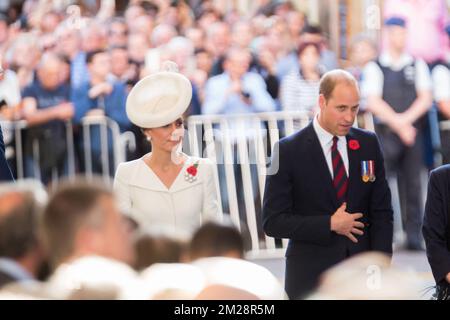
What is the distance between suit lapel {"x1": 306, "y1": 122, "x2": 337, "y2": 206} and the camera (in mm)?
6074

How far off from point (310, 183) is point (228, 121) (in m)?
4.20

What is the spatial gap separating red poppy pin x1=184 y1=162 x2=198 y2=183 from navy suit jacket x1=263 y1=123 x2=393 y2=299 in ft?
1.26

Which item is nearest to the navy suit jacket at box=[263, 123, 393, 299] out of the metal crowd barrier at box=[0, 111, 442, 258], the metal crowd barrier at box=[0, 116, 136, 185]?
the metal crowd barrier at box=[0, 111, 442, 258]

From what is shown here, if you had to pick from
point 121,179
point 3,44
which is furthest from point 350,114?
point 3,44

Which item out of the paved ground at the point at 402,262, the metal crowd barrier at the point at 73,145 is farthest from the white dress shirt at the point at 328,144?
the metal crowd barrier at the point at 73,145

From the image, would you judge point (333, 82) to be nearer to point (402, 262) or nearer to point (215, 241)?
point (215, 241)

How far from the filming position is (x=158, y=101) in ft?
19.7

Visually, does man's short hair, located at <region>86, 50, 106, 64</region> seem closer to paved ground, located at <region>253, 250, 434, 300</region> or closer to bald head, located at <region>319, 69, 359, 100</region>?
paved ground, located at <region>253, 250, 434, 300</region>

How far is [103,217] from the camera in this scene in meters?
3.81

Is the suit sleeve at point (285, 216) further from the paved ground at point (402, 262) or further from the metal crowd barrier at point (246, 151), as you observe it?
the metal crowd barrier at point (246, 151)

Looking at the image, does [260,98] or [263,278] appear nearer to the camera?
[263,278]

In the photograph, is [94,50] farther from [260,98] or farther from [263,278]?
[263,278]
